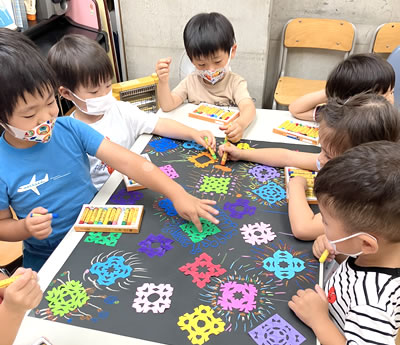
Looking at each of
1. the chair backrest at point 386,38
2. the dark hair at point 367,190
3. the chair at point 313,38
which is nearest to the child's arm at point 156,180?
the dark hair at point 367,190

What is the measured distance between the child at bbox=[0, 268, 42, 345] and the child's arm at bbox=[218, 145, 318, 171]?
73 centimetres

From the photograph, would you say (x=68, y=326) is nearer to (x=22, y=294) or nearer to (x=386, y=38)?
(x=22, y=294)

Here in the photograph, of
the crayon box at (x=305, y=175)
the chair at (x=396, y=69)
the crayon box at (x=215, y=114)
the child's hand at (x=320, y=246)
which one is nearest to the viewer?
the child's hand at (x=320, y=246)

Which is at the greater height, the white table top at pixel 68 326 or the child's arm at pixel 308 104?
the child's arm at pixel 308 104

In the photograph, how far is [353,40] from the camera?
7.82 ft

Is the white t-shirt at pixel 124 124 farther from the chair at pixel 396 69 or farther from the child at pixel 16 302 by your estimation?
the chair at pixel 396 69

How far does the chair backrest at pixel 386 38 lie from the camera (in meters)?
2.32

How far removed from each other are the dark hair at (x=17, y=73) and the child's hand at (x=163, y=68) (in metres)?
0.64

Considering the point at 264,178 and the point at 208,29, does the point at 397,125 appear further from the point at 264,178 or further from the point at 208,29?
the point at 208,29

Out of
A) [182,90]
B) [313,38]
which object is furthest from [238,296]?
[313,38]

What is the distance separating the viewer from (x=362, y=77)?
3.84ft

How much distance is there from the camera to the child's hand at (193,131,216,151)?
125 cm

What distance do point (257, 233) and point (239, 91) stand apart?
91cm

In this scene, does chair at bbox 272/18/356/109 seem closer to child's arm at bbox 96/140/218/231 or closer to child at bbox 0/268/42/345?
child's arm at bbox 96/140/218/231
